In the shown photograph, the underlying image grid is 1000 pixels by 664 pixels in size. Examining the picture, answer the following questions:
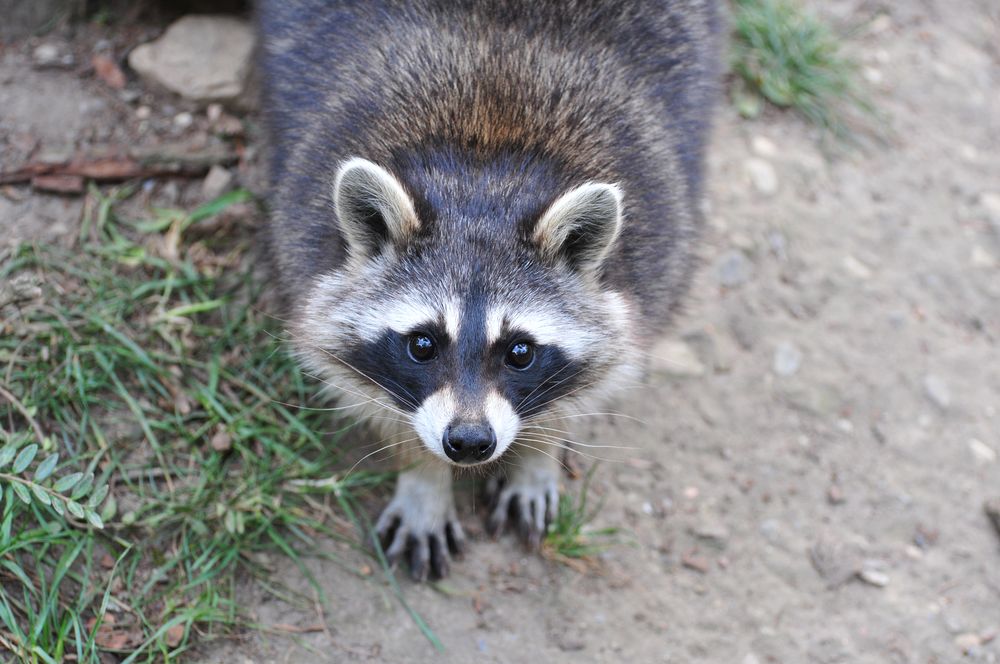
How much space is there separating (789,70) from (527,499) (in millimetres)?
3449

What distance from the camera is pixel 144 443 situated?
4.01m

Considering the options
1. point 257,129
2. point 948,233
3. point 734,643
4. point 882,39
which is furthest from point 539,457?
point 882,39

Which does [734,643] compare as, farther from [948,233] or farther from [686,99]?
[948,233]

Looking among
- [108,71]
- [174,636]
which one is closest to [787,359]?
[174,636]

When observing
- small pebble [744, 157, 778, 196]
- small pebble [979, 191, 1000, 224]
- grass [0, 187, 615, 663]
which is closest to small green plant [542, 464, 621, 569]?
grass [0, 187, 615, 663]

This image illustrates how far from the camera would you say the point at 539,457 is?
14.1ft

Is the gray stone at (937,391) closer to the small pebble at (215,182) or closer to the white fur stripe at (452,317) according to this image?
the white fur stripe at (452,317)

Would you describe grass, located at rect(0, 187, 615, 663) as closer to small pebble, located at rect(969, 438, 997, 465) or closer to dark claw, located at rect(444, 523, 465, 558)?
dark claw, located at rect(444, 523, 465, 558)

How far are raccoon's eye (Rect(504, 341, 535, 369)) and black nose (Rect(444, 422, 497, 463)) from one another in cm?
27

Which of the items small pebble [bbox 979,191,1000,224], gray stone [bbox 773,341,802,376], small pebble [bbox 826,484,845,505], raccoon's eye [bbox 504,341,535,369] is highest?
raccoon's eye [bbox 504,341,535,369]

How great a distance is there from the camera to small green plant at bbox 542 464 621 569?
163 inches

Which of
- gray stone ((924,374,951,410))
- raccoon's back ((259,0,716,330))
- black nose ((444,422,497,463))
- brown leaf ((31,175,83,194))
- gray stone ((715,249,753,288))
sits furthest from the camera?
gray stone ((715,249,753,288))

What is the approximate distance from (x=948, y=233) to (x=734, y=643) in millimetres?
3008

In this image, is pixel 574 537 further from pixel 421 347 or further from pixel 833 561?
pixel 421 347
